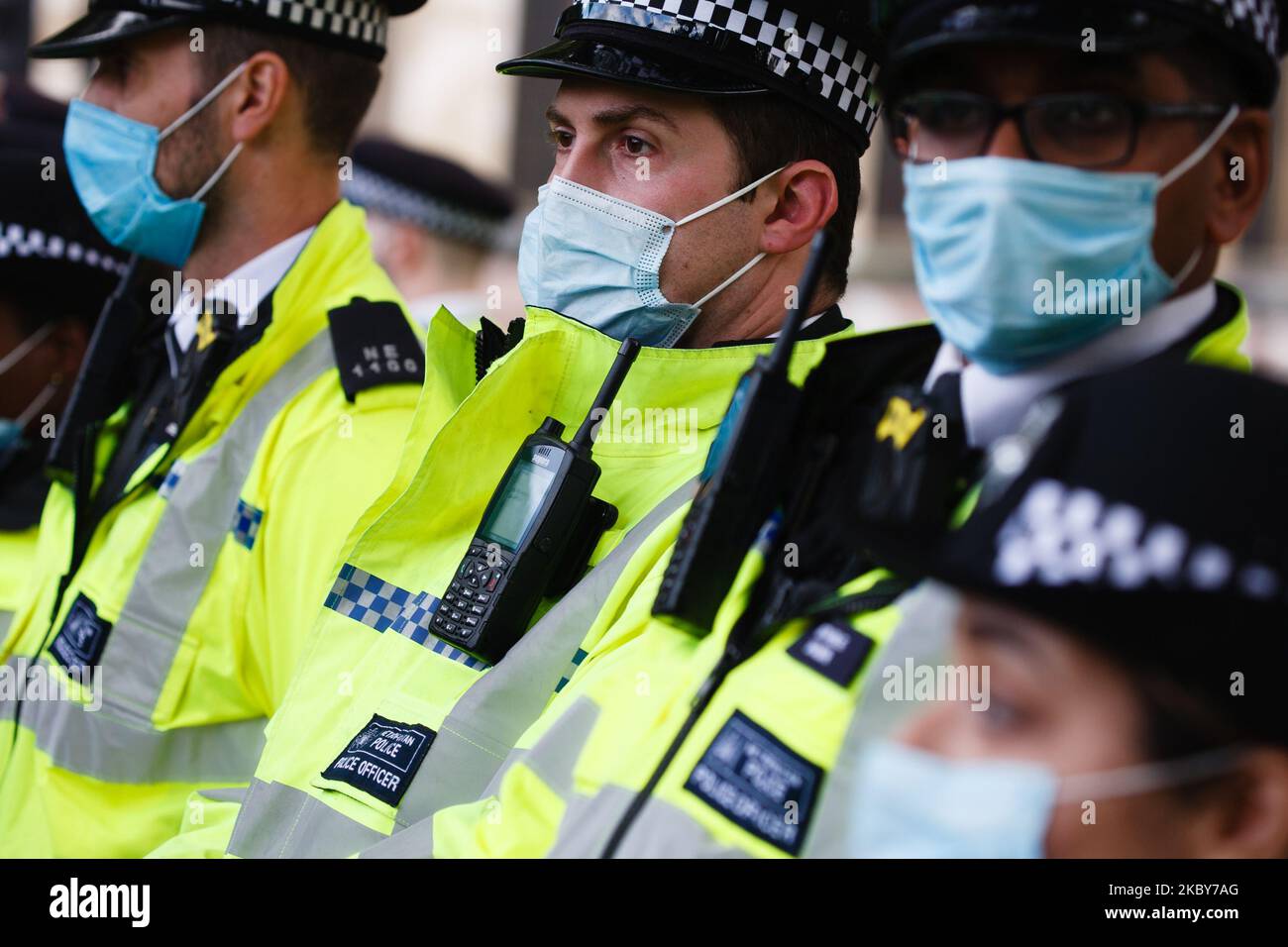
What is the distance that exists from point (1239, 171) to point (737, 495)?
70cm

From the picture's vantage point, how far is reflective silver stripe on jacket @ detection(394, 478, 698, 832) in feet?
7.46

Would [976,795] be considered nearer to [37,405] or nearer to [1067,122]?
[1067,122]

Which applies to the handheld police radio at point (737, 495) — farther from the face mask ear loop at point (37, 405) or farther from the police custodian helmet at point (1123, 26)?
the face mask ear loop at point (37, 405)

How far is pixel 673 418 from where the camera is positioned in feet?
8.40

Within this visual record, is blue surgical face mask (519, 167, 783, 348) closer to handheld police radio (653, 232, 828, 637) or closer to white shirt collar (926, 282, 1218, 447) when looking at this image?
handheld police radio (653, 232, 828, 637)

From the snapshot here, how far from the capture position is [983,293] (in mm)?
1727

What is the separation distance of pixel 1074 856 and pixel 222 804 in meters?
1.77

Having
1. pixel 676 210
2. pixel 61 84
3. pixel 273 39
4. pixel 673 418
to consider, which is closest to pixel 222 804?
pixel 673 418

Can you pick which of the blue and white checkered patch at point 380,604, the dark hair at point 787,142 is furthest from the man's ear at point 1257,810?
the dark hair at point 787,142

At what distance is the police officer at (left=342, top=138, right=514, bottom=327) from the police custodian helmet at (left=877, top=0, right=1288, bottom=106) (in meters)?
4.59

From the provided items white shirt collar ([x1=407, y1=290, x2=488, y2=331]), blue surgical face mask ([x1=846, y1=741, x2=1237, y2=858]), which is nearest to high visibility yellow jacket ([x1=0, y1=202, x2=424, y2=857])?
blue surgical face mask ([x1=846, y1=741, x2=1237, y2=858])

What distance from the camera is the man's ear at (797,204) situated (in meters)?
2.67

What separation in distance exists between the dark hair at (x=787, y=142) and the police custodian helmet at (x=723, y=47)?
0.11 ft

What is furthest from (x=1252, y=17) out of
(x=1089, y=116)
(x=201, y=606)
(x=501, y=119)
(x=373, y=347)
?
(x=501, y=119)
